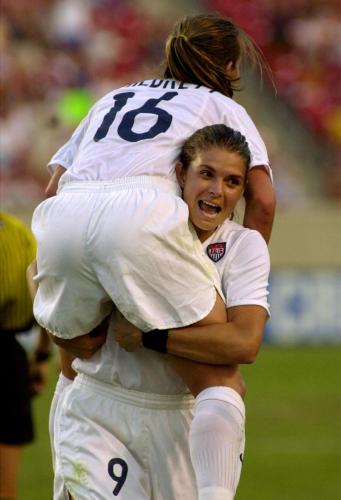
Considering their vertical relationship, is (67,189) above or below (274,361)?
above

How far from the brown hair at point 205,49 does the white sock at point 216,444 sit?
3.79 feet

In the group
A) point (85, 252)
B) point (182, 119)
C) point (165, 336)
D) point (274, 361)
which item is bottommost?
point (274, 361)

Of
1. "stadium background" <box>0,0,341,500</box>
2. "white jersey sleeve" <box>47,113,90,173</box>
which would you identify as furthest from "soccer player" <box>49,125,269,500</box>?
"stadium background" <box>0,0,341,500</box>

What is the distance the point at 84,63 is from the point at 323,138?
10.3ft

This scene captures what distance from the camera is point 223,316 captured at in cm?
402

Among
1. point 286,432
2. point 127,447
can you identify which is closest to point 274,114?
point 286,432

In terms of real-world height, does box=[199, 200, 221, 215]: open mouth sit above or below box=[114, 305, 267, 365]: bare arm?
above

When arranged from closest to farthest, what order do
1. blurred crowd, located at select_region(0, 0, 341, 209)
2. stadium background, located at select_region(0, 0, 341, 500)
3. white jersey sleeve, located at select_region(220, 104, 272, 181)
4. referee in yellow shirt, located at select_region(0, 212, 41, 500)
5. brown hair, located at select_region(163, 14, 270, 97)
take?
1. white jersey sleeve, located at select_region(220, 104, 272, 181)
2. brown hair, located at select_region(163, 14, 270, 97)
3. referee in yellow shirt, located at select_region(0, 212, 41, 500)
4. stadium background, located at select_region(0, 0, 341, 500)
5. blurred crowd, located at select_region(0, 0, 341, 209)

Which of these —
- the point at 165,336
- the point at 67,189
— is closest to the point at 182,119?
the point at 67,189

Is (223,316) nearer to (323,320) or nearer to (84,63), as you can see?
(323,320)

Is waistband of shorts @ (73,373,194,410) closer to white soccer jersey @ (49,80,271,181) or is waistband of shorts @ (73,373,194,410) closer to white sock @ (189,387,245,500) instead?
white sock @ (189,387,245,500)

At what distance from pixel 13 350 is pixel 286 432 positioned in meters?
4.58

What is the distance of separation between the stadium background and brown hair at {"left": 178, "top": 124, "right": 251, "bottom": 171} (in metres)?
7.28

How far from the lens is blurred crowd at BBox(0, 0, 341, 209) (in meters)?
15.2
